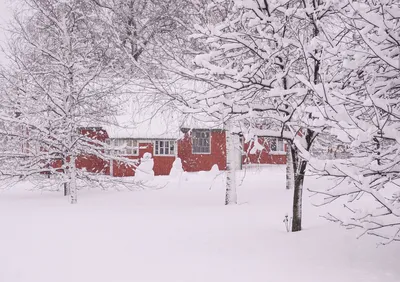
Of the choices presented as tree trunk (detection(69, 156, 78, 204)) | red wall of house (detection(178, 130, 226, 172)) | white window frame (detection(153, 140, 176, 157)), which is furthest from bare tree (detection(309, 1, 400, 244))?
red wall of house (detection(178, 130, 226, 172))

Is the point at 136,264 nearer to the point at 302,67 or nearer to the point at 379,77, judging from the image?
the point at 379,77

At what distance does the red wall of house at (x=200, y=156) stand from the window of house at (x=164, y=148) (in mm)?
506

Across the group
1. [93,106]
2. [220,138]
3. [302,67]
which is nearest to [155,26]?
[93,106]

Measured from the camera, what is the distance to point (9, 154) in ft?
41.4

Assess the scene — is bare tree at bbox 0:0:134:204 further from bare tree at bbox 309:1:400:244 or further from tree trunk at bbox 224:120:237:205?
bare tree at bbox 309:1:400:244

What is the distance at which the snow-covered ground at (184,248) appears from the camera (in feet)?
17.1

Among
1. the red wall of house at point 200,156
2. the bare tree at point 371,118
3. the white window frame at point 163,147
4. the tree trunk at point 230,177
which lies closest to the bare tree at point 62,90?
the tree trunk at point 230,177

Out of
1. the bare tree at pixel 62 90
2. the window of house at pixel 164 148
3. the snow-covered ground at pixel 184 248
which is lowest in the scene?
the snow-covered ground at pixel 184 248

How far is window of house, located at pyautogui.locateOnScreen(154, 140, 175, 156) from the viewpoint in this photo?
2612 cm

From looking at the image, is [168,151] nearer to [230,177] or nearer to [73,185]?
[73,185]

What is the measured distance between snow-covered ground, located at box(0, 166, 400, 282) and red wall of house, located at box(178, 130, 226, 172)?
51.9 ft

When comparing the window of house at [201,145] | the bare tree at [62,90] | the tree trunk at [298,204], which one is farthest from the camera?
the window of house at [201,145]

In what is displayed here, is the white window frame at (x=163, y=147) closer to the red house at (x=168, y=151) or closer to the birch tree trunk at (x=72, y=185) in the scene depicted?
the red house at (x=168, y=151)

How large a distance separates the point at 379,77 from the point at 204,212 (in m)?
6.02
